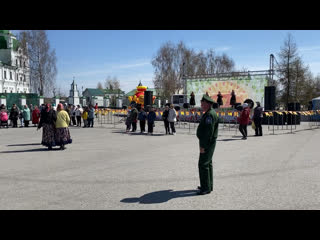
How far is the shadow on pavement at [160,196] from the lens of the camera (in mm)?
4953

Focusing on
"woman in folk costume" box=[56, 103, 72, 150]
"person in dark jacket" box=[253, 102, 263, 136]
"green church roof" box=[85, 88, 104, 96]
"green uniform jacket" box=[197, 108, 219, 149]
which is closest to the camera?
"green uniform jacket" box=[197, 108, 219, 149]

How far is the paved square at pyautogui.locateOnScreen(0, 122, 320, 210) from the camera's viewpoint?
4.88m

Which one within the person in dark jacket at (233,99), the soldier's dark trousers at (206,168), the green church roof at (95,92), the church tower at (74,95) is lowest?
the soldier's dark trousers at (206,168)

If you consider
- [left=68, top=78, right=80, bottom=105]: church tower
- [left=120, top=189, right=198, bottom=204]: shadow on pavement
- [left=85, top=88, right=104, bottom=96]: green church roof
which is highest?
[left=85, top=88, right=104, bottom=96]: green church roof

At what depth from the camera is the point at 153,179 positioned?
6500mm

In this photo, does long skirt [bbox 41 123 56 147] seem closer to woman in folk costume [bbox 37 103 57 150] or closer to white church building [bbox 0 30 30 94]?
woman in folk costume [bbox 37 103 57 150]

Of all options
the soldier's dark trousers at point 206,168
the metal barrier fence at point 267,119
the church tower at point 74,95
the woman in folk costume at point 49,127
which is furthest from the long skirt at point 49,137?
the church tower at point 74,95

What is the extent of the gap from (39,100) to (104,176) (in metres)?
26.5

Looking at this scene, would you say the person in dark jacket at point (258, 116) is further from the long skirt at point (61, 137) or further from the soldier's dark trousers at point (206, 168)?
the soldier's dark trousers at point (206, 168)

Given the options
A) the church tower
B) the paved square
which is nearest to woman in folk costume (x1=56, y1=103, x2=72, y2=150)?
the paved square

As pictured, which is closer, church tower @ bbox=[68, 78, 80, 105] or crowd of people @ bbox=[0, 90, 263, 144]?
crowd of people @ bbox=[0, 90, 263, 144]

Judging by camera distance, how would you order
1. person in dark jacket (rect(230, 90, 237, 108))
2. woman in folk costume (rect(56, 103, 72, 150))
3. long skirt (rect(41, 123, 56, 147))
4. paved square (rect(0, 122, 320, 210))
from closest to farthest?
paved square (rect(0, 122, 320, 210)) < woman in folk costume (rect(56, 103, 72, 150)) < long skirt (rect(41, 123, 56, 147)) < person in dark jacket (rect(230, 90, 237, 108))
